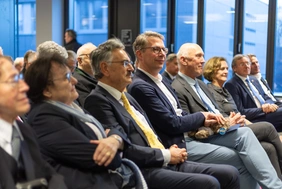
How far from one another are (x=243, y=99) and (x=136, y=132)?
7.99 feet

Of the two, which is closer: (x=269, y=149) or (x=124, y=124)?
(x=124, y=124)

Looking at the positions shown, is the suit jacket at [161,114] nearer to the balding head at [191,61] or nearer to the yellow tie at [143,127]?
the yellow tie at [143,127]

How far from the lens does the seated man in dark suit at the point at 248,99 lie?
14.6ft

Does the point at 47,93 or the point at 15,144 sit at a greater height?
the point at 47,93

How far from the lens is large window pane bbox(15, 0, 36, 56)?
7.96 metres

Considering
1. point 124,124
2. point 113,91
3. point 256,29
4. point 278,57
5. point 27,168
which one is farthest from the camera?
point 256,29

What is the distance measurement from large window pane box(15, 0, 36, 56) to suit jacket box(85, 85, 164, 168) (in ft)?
19.2

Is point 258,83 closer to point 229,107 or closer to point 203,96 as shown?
point 229,107

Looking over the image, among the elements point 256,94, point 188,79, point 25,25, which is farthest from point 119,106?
point 25,25

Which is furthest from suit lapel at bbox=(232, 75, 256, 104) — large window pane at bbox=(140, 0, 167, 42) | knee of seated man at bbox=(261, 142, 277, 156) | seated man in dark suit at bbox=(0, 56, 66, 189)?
seated man in dark suit at bbox=(0, 56, 66, 189)

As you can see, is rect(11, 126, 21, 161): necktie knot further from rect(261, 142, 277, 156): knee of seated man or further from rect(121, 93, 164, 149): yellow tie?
rect(261, 142, 277, 156): knee of seated man

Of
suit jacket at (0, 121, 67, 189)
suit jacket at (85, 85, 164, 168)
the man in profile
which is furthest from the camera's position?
the man in profile

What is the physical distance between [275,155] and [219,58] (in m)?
1.21

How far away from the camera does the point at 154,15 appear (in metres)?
7.40
